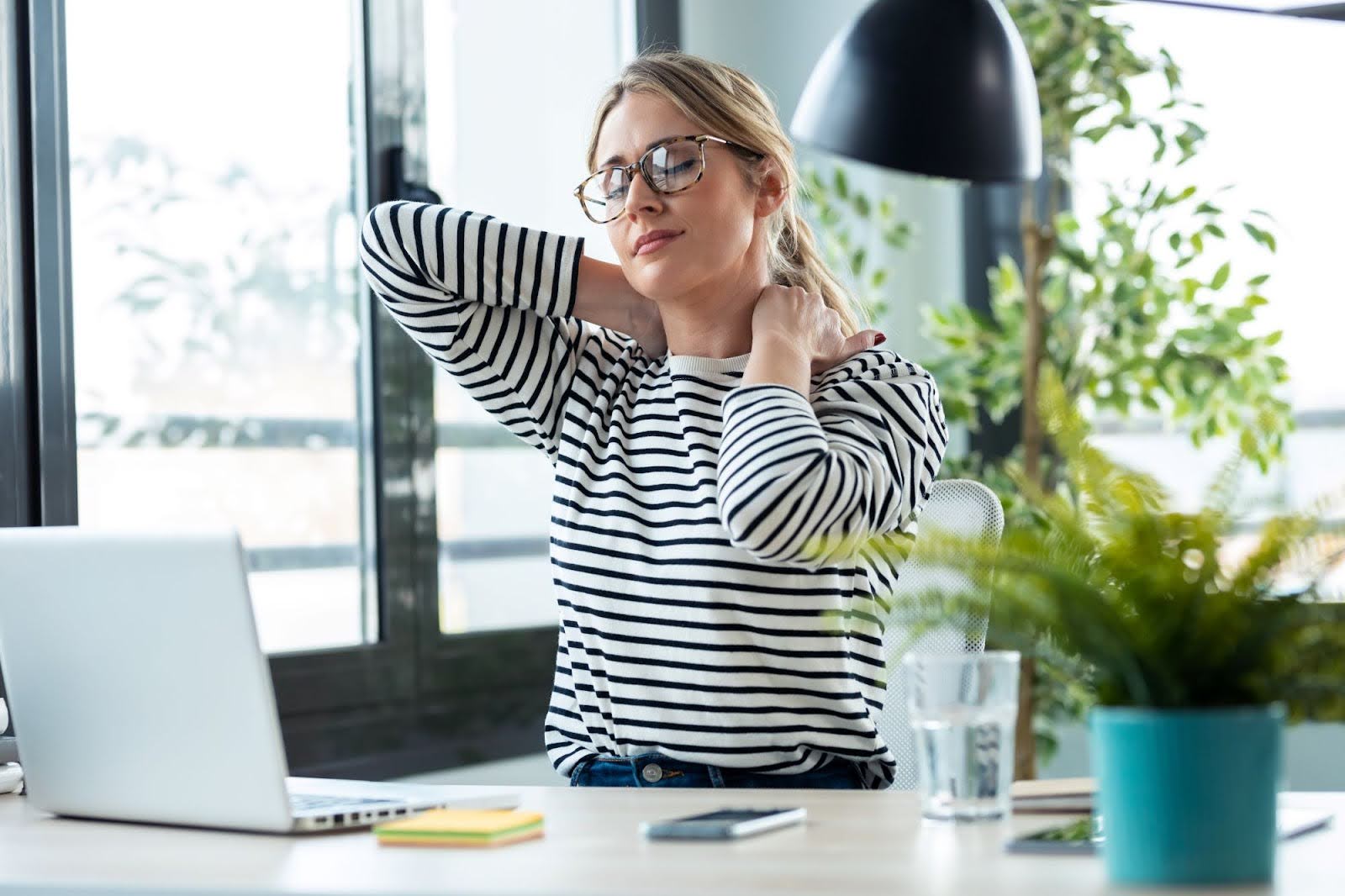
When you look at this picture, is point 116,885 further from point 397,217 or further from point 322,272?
point 322,272

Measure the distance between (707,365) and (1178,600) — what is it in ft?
2.79

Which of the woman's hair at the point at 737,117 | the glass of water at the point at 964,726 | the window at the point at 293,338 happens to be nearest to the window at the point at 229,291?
the window at the point at 293,338

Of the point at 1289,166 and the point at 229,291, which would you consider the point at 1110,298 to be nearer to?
the point at 1289,166

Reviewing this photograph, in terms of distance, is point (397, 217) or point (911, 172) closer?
point (911, 172)

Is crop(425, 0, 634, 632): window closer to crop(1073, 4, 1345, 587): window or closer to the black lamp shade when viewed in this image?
crop(1073, 4, 1345, 587): window

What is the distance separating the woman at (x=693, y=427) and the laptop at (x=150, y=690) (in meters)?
0.29

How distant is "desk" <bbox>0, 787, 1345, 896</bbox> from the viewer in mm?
996

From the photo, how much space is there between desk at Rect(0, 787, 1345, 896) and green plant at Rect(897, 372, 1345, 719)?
12 centimetres

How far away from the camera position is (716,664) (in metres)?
1.58

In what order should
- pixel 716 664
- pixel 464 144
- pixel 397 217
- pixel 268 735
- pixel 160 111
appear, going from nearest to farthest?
pixel 268 735 → pixel 716 664 → pixel 397 217 → pixel 160 111 → pixel 464 144

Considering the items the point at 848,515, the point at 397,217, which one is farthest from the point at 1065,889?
the point at 397,217

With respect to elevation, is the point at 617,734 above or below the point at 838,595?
below

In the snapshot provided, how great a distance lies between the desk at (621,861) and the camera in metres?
1.00

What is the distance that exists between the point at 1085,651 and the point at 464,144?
2.12 metres
